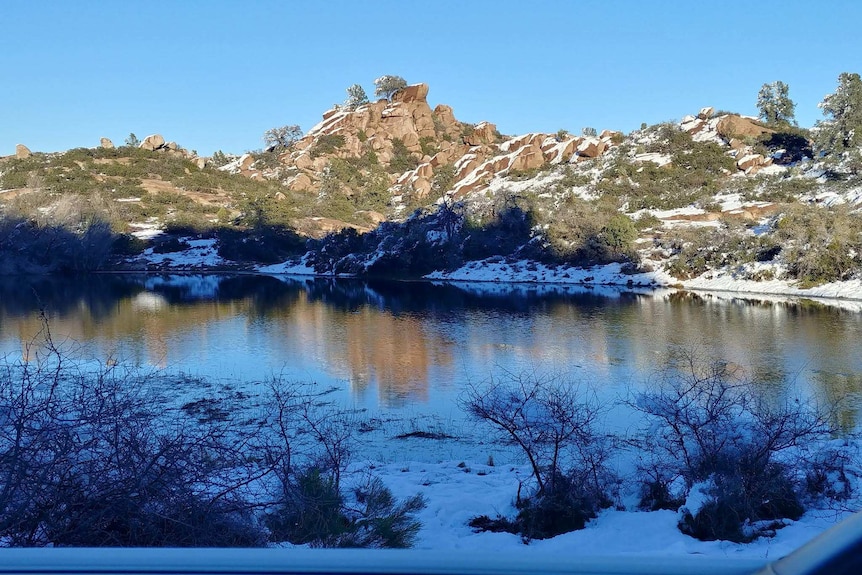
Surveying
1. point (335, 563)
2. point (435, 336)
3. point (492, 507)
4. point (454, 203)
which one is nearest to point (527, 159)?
point (454, 203)

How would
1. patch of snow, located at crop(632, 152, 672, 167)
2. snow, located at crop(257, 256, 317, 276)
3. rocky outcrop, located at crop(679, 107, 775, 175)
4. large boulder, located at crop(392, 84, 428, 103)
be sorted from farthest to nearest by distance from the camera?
large boulder, located at crop(392, 84, 428, 103), patch of snow, located at crop(632, 152, 672, 167), rocky outcrop, located at crop(679, 107, 775, 175), snow, located at crop(257, 256, 317, 276)

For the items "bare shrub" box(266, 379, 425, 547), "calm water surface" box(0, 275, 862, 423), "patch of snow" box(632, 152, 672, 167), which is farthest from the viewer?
"patch of snow" box(632, 152, 672, 167)

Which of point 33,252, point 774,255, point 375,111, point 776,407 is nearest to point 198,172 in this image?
point 375,111

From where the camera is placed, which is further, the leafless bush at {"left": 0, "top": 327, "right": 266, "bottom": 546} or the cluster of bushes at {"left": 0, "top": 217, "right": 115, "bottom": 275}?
the cluster of bushes at {"left": 0, "top": 217, "right": 115, "bottom": 275}

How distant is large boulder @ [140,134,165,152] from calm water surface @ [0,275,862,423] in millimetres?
59911

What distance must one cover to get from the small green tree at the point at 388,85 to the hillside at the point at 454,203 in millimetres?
4979

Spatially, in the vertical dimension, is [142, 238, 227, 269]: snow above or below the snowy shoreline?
above

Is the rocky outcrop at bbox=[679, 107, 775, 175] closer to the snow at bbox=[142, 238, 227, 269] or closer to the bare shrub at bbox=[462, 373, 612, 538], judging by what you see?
the snow at bbox=[142, 238, 227, 269]

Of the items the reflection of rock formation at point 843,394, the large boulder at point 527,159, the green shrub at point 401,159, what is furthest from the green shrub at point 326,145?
the reflection of rock formation at point 843,394

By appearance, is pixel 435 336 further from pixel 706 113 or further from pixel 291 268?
pixel 706 113

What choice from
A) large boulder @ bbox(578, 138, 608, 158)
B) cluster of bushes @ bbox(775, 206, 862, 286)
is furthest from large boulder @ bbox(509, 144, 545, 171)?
cluster of bushes @ bbox(775, 206, 862, 286)

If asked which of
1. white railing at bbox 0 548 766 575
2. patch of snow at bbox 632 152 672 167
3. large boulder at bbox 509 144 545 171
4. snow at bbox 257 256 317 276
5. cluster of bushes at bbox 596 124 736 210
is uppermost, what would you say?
large boulder at bbox 509 144 545 171

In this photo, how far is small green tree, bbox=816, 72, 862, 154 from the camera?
46.3m

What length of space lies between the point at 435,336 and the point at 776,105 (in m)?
59.0
